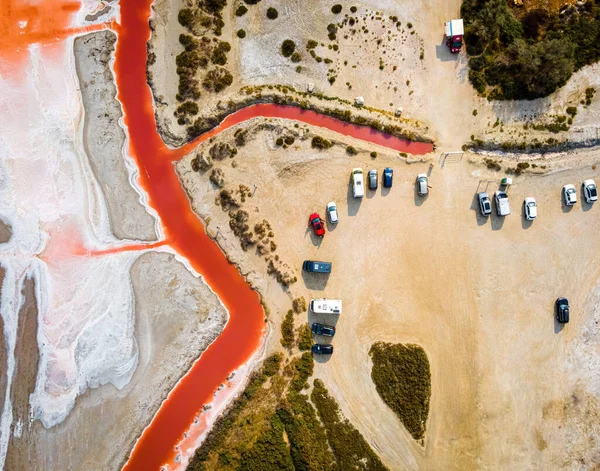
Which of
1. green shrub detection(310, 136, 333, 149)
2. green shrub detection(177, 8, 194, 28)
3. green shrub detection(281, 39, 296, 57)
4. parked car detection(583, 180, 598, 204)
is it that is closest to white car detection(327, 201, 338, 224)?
green shrub detection(310, 136, 333, 149)

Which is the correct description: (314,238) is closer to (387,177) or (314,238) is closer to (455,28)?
(387,177)

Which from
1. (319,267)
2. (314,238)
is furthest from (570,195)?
(319,267)

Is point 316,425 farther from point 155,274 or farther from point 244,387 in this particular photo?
point 155,274

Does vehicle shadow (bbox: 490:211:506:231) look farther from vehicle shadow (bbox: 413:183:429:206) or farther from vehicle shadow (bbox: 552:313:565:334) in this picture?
vehicle shadow (bbox: 552:313:565:334)

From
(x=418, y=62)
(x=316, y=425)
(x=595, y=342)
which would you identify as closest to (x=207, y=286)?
(x=316, y=425)

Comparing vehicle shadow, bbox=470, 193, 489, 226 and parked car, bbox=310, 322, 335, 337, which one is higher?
vehicle shadow, bbox=470, 193, 489, 226

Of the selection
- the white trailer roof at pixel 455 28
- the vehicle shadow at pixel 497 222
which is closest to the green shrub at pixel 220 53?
the white trailer roof at pixel 455 28

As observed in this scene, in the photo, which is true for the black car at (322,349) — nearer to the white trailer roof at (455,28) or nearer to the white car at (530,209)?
the white car at (530,209)
